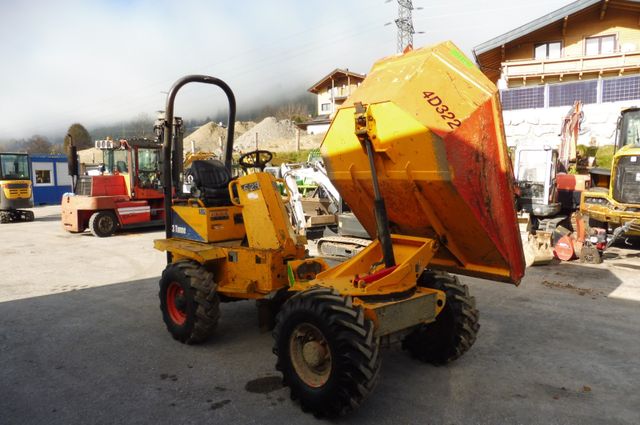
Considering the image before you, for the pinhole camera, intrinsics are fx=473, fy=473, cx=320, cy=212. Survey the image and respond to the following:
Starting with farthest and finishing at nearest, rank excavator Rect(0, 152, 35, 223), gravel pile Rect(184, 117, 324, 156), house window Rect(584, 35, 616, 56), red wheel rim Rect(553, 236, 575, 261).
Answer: gravel pile Rect(184, 117, 324, 156), house window Rect(584, 35, 616, 56), excavator Rect(0, 152, 35, 223), red wheel rim Rect(553, 236, 575, 261)

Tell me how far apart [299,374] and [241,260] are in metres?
1.62

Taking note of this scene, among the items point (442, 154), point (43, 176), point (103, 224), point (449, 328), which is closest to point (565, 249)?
point (449, 328)

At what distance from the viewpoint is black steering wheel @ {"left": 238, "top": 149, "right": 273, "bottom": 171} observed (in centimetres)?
541

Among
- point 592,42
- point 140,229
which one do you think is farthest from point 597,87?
point 140,229

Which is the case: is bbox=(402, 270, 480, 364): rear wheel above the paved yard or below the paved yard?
above

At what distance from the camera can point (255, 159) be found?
5.51 metres

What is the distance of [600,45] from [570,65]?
2.44 meters

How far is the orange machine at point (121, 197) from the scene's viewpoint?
13.4 m

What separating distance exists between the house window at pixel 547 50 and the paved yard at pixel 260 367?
19.3 m

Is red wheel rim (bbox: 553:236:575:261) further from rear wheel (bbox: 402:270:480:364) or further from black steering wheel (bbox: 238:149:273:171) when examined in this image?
black steering wheel (bbox: 238:149:273:171)

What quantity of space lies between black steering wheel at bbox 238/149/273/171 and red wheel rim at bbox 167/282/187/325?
1.56 meters

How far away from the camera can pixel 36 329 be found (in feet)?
18.5

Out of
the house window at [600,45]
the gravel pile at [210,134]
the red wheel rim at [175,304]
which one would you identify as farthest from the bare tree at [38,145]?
the red wheel rim at [175,304]

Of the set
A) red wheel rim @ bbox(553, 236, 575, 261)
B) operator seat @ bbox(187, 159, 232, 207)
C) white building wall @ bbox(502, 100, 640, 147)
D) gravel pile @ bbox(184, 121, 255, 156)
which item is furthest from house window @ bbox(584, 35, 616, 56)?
gravel pile @ bbox(184, 121, 255, 156)
